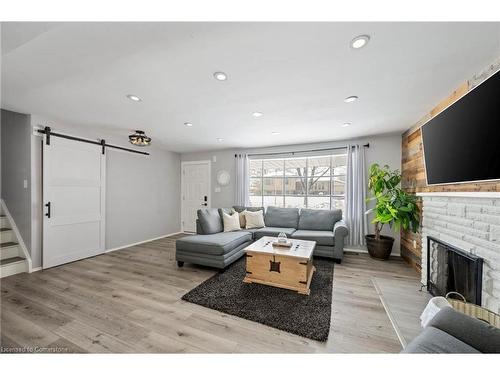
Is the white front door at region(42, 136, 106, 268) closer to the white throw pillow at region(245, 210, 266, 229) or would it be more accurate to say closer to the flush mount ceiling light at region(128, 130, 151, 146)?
the flush mount ceiling light at region(128, 130, 151, 146)

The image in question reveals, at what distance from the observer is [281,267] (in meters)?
2.32

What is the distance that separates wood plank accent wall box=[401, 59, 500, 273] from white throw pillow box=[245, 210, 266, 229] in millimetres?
2497

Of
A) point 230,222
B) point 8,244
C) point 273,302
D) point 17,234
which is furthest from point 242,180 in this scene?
point 8,244

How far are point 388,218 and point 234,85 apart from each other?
2.91 metres

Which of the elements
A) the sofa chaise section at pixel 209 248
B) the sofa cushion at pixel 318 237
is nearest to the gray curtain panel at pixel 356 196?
the sofa cushion at pixel 318 237

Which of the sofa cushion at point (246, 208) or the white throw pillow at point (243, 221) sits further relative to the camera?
the sofa cushion at point (246, 208)

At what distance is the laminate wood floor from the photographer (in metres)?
1.45

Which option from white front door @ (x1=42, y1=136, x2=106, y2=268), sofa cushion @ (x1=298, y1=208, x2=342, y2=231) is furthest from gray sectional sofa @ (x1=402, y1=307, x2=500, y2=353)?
white front door @ (x1=42, y1=136, x2=106, y2=268)

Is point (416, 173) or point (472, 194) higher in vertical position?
point (416, 173)

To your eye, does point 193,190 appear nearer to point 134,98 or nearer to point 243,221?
point 243,221

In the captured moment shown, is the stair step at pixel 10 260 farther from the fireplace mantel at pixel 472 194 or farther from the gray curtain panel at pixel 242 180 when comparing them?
the fireplace mantel at pixel 472 194

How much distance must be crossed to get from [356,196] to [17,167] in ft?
18.7

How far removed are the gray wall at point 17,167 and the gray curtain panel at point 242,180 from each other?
350cm

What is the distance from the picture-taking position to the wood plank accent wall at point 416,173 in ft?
6.73
